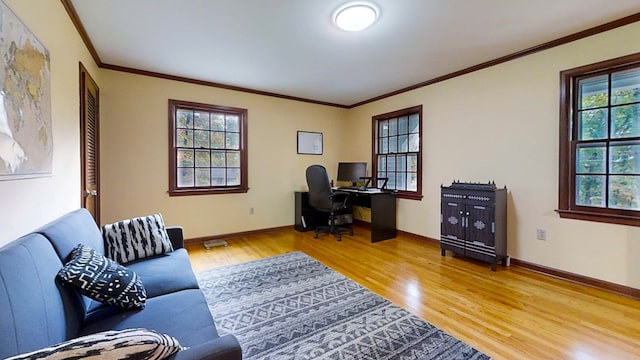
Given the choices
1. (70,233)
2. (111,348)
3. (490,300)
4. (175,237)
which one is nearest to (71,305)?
(70,233)

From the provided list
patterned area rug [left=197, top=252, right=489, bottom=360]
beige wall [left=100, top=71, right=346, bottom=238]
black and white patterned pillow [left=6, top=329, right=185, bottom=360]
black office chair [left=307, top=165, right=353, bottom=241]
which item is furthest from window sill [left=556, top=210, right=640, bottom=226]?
beige wall [left=100, top=71, right=346, bottom=238]

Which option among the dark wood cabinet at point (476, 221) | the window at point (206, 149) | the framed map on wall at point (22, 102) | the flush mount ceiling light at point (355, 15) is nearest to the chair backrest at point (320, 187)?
the window at point (206, 149)

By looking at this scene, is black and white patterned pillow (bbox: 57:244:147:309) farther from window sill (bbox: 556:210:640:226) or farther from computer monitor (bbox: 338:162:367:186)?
computer monitor (bbox: 338:162:367:186)

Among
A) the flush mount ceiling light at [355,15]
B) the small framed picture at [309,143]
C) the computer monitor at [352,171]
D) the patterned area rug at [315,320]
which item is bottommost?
the patterned area rug at [315,320]

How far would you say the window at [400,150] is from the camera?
4.24 metres

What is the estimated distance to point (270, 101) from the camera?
4688mm

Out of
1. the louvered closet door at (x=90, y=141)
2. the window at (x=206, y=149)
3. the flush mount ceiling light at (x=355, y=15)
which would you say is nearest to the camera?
the flush mount ceiling light at (x=355, y=15)

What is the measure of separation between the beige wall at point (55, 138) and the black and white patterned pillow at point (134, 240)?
0.38 meters

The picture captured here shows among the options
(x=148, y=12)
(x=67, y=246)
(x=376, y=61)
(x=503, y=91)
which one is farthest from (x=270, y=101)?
(x=67, y=246)

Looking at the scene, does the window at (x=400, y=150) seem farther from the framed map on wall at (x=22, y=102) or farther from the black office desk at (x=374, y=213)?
the framed map on wall at (x=22, y=102)

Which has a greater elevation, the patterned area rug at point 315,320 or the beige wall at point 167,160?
the beige wall at point 167,160

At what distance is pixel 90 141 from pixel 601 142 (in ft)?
17.1

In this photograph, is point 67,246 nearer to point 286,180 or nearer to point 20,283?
point 20,283

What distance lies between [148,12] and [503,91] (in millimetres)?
3694
